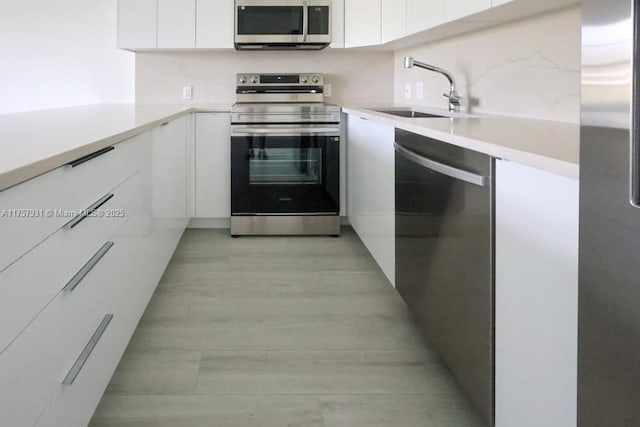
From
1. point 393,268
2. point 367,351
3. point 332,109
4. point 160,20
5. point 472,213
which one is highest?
point 160,20

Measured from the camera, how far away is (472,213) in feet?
5.74

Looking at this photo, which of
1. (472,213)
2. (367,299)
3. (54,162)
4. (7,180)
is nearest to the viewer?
(7,180)

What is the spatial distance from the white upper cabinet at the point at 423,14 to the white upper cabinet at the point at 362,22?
980 mm

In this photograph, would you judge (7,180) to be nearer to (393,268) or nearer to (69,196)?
(69,196)

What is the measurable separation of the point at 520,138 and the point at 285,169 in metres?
2.82

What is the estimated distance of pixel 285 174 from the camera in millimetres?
4453

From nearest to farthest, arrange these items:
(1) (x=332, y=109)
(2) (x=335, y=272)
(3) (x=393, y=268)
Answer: (3) (x=393, y=268) < (2) (x=335, y=272) < (1) (x=332, y=109)

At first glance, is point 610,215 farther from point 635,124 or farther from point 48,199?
point 48,199

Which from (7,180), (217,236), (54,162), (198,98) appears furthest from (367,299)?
(198,98)

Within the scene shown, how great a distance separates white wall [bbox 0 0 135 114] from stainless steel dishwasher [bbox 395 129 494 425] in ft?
10.4

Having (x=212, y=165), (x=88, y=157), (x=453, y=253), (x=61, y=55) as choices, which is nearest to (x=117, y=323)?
(x=88, y=157)

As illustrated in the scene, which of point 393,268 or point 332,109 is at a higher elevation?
point 332,109

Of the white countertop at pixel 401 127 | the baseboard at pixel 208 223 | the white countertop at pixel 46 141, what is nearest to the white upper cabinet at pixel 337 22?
the baseboard at pixel 208 223

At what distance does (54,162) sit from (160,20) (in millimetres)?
3548
